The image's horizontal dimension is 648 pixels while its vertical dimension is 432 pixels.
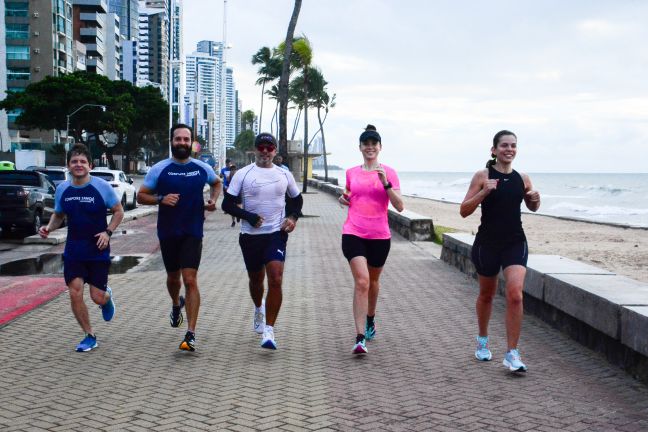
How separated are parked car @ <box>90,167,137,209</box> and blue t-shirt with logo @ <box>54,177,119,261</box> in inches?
873

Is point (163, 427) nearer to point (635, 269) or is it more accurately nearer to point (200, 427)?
point (200, 427)

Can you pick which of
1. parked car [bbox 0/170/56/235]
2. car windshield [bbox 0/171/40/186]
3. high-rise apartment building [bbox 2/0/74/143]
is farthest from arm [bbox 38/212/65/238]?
high-rise apartment building [bbox 2/0/74/143]

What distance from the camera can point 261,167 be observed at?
22.7ft

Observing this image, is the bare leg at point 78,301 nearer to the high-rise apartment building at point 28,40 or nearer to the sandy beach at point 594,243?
the sandy beach at point 594,243

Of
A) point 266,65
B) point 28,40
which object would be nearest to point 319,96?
point 266,65

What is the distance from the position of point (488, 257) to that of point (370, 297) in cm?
141

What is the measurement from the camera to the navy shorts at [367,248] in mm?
6910

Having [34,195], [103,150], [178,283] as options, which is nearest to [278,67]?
[103,150]

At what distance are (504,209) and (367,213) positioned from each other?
127 centimetres

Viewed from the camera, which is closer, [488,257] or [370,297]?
[488,257]

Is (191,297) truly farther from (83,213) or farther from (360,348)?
(360,348)

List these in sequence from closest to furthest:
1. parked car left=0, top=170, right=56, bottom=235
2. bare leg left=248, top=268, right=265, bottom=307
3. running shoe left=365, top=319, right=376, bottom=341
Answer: bare leg left=248, top=268, right=265, bottom=307, running shoe left=365, top=319, right=376, bottom=341, parked car left=0, top=170, right=56, bottom=235

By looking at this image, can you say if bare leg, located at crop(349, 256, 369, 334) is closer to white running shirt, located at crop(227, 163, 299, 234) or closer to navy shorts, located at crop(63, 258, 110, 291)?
white running shirt, located at crop(227, 163, 299, 234)

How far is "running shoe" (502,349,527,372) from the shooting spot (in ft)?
19.6
